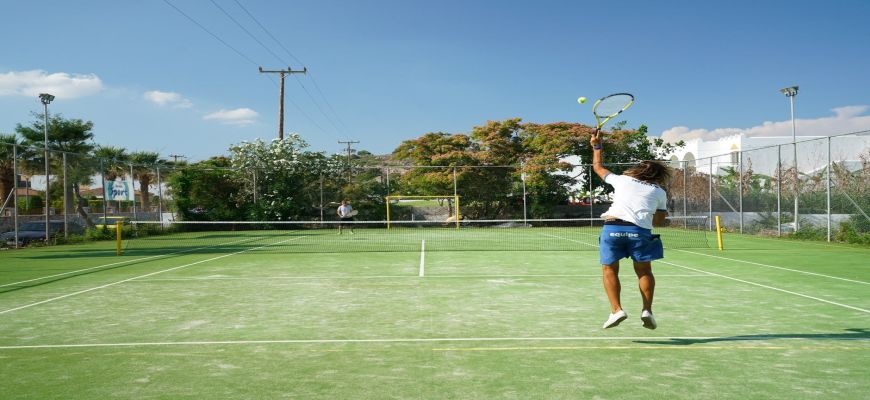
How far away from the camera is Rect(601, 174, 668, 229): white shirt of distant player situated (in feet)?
16.1

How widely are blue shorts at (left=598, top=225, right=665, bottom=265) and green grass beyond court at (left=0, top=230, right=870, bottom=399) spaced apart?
0.75 meters

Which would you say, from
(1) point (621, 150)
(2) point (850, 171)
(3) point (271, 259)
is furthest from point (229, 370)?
(1) point (621, 150)

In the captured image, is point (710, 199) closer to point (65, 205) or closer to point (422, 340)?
point (422, 340)

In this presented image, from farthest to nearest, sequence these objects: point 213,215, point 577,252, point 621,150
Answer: point 621,150
point 213,215
point 577,252

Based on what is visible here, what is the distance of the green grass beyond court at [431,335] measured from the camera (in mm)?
3916

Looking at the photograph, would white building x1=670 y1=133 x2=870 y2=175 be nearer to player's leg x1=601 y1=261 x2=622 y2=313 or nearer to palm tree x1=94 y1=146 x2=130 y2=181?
player's leg x1=601 y1=261 x2=622 y2=313

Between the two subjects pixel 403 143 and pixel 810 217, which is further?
pixel 403 143

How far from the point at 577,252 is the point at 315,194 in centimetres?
1744

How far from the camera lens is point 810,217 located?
18141 mm

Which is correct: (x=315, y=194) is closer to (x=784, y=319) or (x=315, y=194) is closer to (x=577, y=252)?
(x=577, y=252)

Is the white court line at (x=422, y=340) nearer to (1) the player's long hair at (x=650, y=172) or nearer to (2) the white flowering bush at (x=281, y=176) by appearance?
(1) the player's long hair at (x=650, y=172)

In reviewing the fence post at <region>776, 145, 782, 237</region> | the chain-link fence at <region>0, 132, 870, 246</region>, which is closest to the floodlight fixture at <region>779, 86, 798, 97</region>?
the chain-link fence at <region>0, 132, 870, 246</region>

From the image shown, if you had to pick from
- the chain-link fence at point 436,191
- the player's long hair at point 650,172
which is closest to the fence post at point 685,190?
the chain-link fence at point 436,191

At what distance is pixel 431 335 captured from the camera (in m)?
5.43
